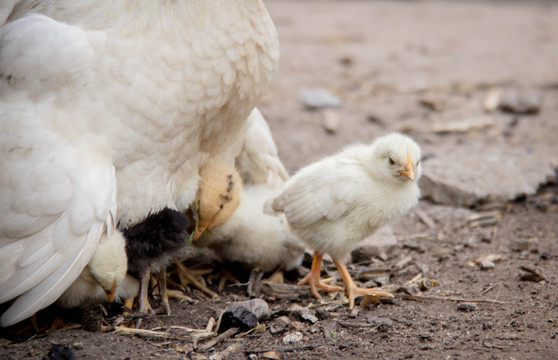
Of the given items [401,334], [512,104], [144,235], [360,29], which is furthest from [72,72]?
[360,29]

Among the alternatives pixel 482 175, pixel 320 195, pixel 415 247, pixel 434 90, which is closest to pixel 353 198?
pixel 320 195

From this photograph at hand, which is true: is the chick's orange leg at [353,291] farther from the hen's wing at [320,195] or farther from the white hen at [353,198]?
the hen's wing at [320,195]

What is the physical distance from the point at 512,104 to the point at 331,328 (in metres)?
3.52

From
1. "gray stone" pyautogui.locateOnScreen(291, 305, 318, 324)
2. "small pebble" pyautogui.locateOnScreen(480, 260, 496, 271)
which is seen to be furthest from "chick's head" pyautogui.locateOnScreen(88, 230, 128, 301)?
"small pebble" pyautogui.locateOnScreen(480, 260, 496, 271)

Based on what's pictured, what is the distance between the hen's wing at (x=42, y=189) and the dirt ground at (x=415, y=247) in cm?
29

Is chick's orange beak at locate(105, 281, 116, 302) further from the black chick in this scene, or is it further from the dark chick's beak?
the dark chick's beak

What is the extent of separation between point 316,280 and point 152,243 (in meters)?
0.88

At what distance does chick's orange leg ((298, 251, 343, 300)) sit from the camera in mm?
3260

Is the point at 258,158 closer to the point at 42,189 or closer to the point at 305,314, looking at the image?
the point at 305,314

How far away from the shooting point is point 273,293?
3314 mm

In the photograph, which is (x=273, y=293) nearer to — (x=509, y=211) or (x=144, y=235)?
(x=144, y=235)

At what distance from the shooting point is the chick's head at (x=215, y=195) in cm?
320

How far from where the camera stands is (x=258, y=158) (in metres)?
3.58

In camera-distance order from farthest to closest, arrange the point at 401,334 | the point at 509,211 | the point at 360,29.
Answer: the point at 360,29 → the point at 509,211 → the point at 401,334
